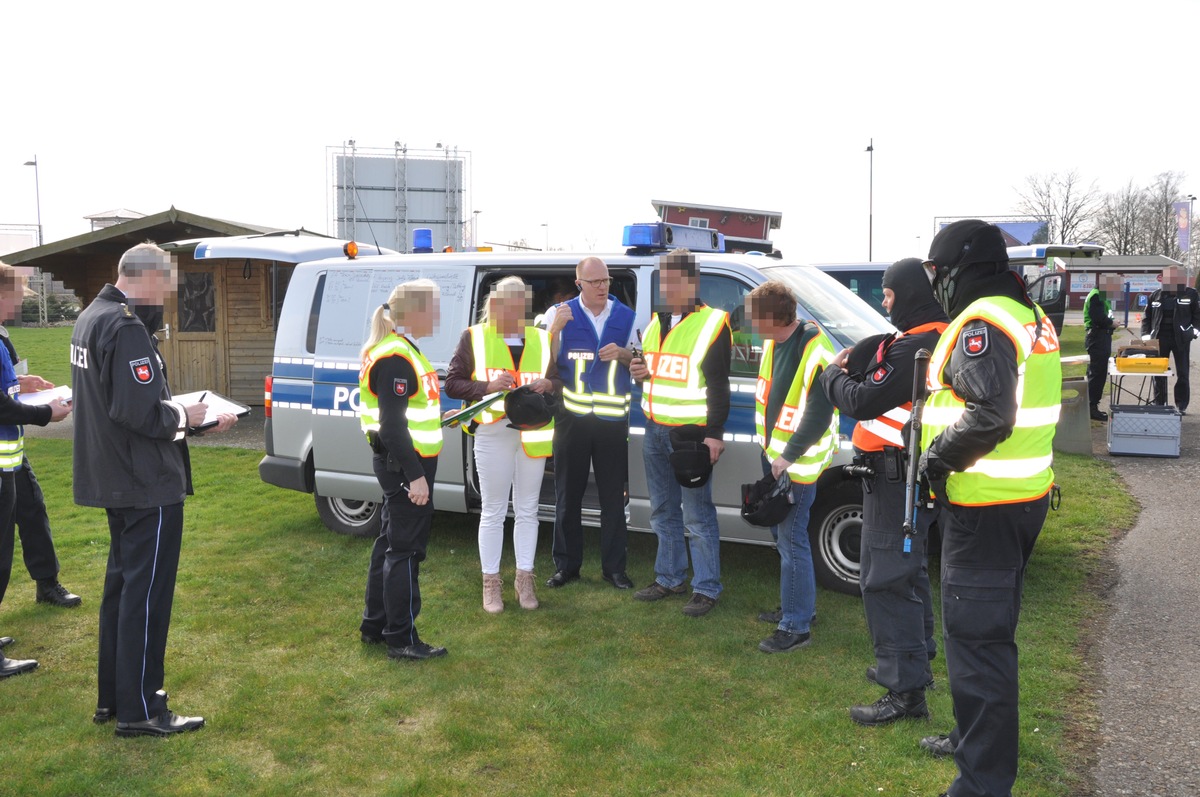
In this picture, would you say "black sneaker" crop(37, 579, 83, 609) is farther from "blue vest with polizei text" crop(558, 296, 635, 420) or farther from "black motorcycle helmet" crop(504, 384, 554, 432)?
"blue vest with polizei text" crop(558, 296, 635, 420)

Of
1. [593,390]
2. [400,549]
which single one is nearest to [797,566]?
[593,390]

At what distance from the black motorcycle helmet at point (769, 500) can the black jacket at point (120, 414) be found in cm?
269

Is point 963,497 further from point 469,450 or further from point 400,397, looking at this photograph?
point 469,450

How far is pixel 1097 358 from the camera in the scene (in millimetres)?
12703

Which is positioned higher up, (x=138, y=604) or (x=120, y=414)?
(x=120, y=414)

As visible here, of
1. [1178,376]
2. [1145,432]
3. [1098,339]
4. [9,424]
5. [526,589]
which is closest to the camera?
[9,424]

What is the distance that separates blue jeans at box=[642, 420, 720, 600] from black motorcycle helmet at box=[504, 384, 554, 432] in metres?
0.67

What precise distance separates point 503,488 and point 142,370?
227cm

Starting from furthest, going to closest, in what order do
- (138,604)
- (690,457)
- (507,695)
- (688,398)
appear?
1. (688,398)
2. (690,457)
3. (507,695)
4. (138,604)

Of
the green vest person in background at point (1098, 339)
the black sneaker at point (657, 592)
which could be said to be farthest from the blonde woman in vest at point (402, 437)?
the green vest person in background at point (1098, 339)

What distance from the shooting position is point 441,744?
157 inches

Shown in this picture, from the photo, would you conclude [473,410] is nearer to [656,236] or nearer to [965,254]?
[656,236]

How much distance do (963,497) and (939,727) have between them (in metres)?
1.43

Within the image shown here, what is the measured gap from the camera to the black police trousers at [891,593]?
4.02 metres
